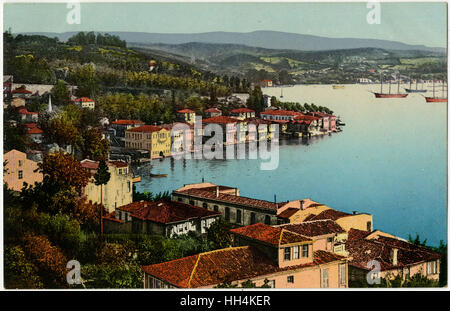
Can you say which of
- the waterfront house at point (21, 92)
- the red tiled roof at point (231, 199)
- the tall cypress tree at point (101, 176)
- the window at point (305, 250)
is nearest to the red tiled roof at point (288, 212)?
the red tiled roof at point (231, 199)

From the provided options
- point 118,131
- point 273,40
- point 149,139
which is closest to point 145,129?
point 149,139

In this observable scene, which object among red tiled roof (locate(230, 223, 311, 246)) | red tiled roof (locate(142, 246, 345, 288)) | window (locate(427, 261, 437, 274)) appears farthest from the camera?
window (locate(427, 261, 437, 274))

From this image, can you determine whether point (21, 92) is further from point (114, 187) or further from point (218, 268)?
point (218, 268)

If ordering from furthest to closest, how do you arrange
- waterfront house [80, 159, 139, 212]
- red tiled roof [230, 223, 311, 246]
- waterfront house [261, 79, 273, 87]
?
1. waterfront house [261, 79, 273, 87]
2. waterfront house [80, 159, 139, 212]
3. red tiled roof [230, 223, 311, 246]

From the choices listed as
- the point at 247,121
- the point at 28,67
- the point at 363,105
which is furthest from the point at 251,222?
the point at 28,67

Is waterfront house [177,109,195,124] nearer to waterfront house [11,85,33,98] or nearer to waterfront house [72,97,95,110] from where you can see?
waterfront house [72,97,95,110]

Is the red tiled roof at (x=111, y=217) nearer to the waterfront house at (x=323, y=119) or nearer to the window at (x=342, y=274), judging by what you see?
the window at (x=342, y=274)

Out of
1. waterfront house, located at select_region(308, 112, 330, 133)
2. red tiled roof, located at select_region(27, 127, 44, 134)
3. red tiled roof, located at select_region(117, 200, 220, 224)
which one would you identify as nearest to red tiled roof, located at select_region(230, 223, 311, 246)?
red tiled roof, located at select_region(117, 200, 220, 224)
